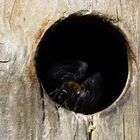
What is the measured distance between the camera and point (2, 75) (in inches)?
84.0

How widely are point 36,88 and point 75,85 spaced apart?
0.51 metres

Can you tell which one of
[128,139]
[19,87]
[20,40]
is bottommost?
[128,139]

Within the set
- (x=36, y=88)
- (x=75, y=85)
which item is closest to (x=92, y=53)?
(x=75, y=85)

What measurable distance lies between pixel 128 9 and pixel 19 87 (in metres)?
0.40

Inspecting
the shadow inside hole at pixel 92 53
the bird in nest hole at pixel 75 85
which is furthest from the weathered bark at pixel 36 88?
the bird in nest hole at pixel 75 85

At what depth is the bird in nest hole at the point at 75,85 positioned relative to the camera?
8.36 ft

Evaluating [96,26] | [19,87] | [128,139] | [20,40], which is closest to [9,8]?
[20,40]

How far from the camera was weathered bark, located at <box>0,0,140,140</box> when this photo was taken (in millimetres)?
2145

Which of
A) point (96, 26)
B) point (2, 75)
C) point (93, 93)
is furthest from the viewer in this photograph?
point (93, 93)

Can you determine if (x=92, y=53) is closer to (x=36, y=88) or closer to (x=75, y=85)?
(x=75, y=85)

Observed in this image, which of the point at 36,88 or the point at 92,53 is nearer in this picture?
the point at 36,88

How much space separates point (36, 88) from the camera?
215cm

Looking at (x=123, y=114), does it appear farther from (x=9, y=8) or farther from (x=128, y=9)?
(x=9, y=8)

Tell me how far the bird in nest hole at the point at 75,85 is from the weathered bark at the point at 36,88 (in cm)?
30
